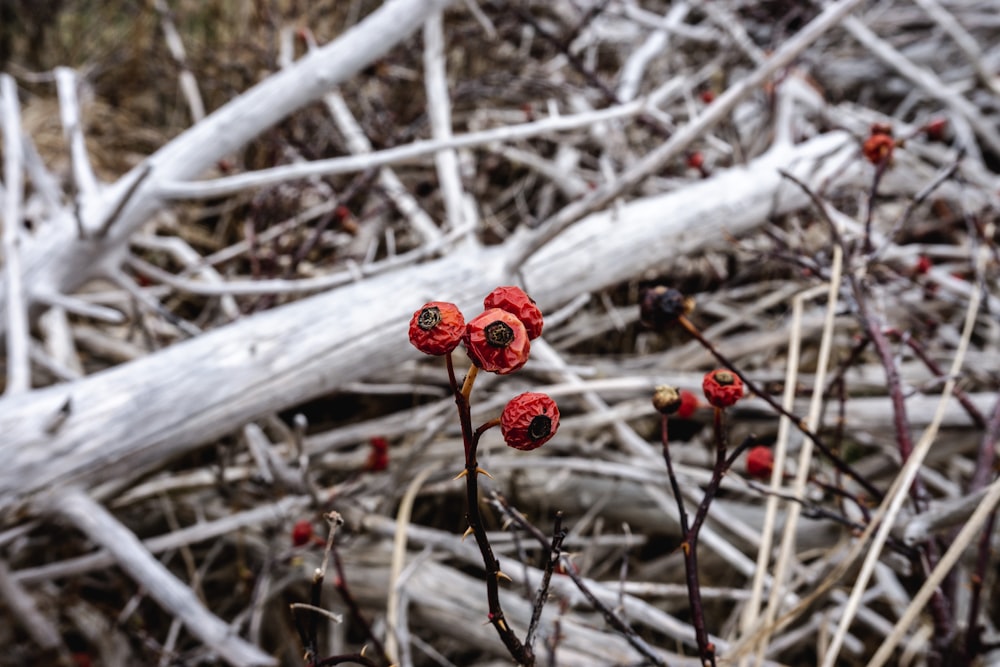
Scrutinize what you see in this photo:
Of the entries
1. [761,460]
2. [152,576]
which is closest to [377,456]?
[152,576]

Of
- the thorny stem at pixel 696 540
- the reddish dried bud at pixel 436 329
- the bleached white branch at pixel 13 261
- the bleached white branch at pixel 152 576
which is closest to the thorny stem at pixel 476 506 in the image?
the reddish dried bud at pixel 436 329

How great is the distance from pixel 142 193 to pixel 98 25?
2.09 m

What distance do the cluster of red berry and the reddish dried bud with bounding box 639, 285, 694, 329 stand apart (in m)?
0.44

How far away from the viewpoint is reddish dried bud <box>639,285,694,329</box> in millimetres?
1039

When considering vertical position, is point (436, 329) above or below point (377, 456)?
above

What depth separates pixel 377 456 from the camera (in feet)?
5.34

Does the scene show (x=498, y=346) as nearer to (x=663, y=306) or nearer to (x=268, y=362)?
(x=663, y=306)

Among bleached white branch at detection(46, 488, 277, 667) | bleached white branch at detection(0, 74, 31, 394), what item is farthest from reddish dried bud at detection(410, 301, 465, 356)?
bleached white branch at detection(0, 74, 31, 394)

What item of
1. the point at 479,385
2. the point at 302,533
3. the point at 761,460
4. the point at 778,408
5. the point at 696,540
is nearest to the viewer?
the point at 696,540

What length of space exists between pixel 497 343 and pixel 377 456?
1075mm

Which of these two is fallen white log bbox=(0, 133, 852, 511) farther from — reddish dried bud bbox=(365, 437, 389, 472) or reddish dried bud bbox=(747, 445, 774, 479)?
reddish dried bud bbox=(747, 445, 774, 479)

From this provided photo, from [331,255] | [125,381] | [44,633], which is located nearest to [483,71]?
[331,255]

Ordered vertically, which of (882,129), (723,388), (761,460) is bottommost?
(761,460)

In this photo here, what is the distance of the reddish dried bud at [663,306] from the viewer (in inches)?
40.9
